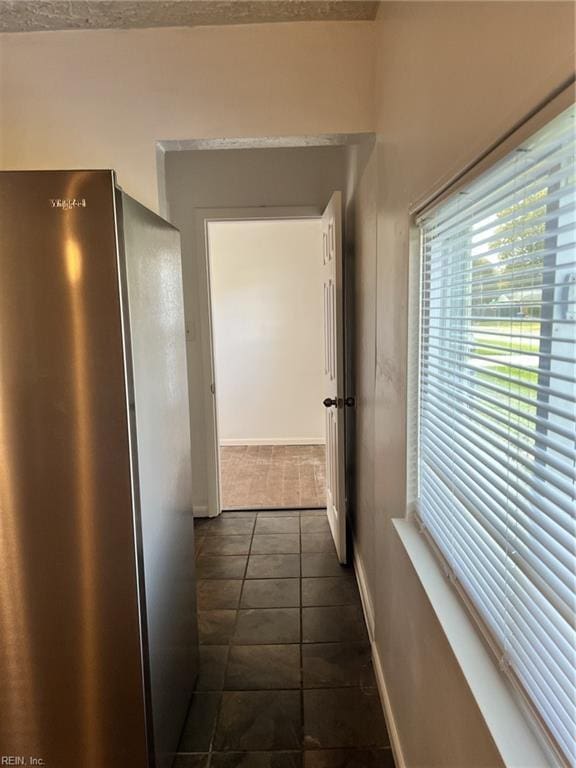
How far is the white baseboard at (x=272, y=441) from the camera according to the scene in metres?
5.47

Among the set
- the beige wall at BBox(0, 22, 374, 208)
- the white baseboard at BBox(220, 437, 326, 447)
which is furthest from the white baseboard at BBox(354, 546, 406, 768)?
the white baseboard at BBox(220, 437, 326, 447)

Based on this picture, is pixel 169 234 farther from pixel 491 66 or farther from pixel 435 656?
pixel 435 656

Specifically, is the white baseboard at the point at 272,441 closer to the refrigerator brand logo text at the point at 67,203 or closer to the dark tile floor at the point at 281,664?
the dark tile floor at the point at 281,664

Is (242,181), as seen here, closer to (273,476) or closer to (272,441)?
(273,476)

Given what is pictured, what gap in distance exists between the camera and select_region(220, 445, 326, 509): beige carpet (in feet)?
12.7

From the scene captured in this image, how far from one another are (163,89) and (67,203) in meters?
0.91

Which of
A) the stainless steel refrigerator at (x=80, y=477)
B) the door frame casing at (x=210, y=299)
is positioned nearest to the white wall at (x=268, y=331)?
the door frame casing at (x=210, y=299)

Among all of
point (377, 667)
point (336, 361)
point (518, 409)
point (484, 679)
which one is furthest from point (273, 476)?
point (518, 409)

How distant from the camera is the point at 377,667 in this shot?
6.54 ft

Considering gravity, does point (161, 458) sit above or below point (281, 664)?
above

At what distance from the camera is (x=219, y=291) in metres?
5.27

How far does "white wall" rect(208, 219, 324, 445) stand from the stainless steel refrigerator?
372 cm

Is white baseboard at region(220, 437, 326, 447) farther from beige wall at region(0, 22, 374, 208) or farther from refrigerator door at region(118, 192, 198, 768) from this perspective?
beige wall at region(0, 22, 374, 208)

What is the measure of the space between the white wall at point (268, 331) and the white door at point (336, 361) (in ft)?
6.83
